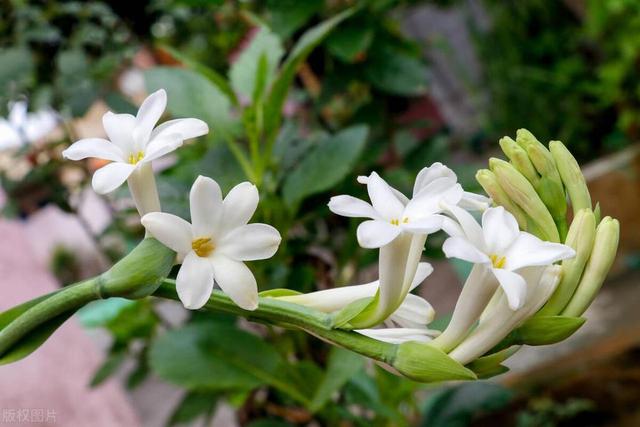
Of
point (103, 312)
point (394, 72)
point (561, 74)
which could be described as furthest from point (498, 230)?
point (561, 74)

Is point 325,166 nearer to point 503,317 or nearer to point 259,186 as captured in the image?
point 259,186

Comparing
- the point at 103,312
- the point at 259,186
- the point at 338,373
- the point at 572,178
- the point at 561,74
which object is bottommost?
the point at 561,74

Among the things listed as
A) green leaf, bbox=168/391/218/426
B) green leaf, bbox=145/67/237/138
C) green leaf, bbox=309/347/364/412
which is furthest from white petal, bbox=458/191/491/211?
green leaf, bbox=168/391/218/426

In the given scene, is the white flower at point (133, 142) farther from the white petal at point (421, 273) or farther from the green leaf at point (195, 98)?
the green leaf at point (195, 98)

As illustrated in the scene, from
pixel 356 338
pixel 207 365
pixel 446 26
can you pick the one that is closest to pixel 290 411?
pixel 207 365

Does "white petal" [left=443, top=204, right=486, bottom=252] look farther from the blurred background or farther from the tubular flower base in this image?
the blurred background

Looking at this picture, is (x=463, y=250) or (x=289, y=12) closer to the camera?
(x=463, y=250)

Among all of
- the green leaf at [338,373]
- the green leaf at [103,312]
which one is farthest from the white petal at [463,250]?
the green leaf at [103,312]
